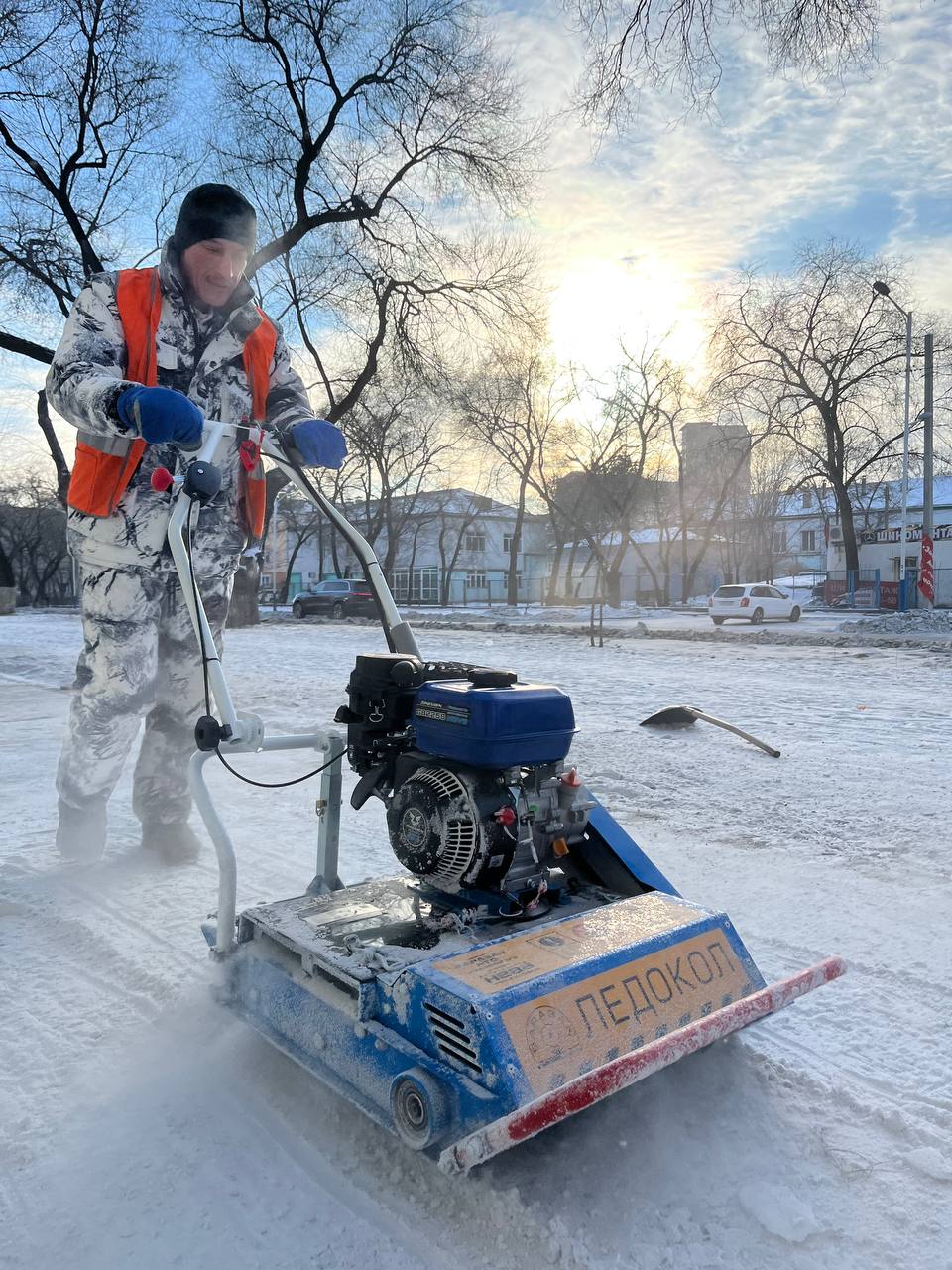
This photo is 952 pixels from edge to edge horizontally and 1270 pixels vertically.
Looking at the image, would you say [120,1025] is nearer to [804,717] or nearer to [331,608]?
[804,717]

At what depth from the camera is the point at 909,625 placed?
19.4m

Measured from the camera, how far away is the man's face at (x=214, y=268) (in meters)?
3.00

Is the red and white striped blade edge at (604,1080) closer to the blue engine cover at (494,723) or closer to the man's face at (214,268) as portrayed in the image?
the blue engine cover at (494,723)

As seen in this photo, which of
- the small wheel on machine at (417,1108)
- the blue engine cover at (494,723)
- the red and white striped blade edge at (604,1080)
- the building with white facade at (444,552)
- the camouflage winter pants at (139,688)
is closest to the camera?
the red and white striped blade edge at (604,1080)

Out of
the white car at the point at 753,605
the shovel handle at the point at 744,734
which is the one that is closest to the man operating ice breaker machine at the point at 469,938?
the shovel handle at the point at 744,734

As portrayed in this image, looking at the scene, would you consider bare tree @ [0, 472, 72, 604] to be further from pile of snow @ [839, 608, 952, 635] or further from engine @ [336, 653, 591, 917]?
engine @ [336, 653, 591, 917]

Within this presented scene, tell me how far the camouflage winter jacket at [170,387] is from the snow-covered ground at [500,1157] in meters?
1.19

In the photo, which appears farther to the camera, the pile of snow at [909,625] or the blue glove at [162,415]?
the pile of snow at [909,625]

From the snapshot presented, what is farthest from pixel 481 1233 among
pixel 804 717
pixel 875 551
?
pixel 875 551

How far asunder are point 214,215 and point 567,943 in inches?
95.5

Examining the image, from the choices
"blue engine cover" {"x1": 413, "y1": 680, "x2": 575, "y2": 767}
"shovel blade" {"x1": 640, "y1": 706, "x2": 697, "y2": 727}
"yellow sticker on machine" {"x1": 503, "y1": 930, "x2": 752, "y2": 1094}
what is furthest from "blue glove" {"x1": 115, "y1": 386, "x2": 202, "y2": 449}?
"shovel blade" {"x1": 640, "y1": 706, "x2": 697, "y2": 727}

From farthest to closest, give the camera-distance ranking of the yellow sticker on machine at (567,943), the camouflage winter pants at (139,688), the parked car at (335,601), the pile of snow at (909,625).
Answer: the parked car at (335,601)
the pile of snow at (909,625)
the camouflage winter pants at (139,688)
the yellow sticker on machine at (567,943)

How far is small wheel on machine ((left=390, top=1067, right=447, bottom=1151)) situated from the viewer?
1.60 metres

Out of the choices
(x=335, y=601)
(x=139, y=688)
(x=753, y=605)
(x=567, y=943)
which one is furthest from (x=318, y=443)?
(x=335, y=601)
